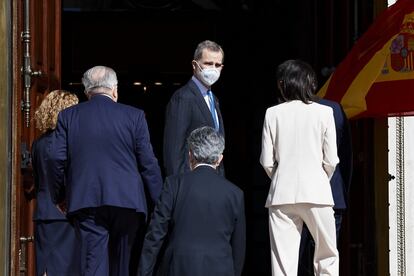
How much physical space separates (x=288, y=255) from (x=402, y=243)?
4.82 feet

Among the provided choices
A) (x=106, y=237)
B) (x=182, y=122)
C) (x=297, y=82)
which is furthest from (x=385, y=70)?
(x=106, y=237)

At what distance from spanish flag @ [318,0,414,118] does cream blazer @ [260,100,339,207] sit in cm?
104

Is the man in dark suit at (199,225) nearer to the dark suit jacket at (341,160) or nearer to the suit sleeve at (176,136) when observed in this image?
the suit sleeve at (176,136)

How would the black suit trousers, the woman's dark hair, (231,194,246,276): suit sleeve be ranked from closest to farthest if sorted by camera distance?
(231,194,246,276): suit sleeve < the black suit trousers < the woman's dark hair

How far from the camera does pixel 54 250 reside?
316 inches

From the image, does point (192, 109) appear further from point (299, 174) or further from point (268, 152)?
point (299, 174)

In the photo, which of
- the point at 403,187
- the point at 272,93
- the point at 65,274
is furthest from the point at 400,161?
the point at 272,93

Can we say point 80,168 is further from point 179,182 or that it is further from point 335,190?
point 335,190

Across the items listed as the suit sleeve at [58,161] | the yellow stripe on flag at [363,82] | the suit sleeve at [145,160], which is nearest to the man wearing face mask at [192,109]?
the suit sleeve at [145,160]

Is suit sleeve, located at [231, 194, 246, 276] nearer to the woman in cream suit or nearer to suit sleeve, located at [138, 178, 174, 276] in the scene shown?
suit sleeve, located at [138, 178, 174, 276]

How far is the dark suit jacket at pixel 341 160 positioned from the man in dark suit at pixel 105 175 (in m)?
1.46

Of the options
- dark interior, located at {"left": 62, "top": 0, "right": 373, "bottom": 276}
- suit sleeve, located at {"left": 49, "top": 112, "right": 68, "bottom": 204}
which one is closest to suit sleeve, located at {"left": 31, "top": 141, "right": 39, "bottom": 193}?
suit sleeve, located at {"left": 49, "top": 112, "right": 68, "bottom": 204}

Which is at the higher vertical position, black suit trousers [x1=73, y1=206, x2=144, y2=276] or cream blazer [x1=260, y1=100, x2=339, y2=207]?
cream blazer [x1=260, y1=100, x2=339, y2=207]

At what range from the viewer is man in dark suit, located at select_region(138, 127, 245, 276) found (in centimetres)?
635
